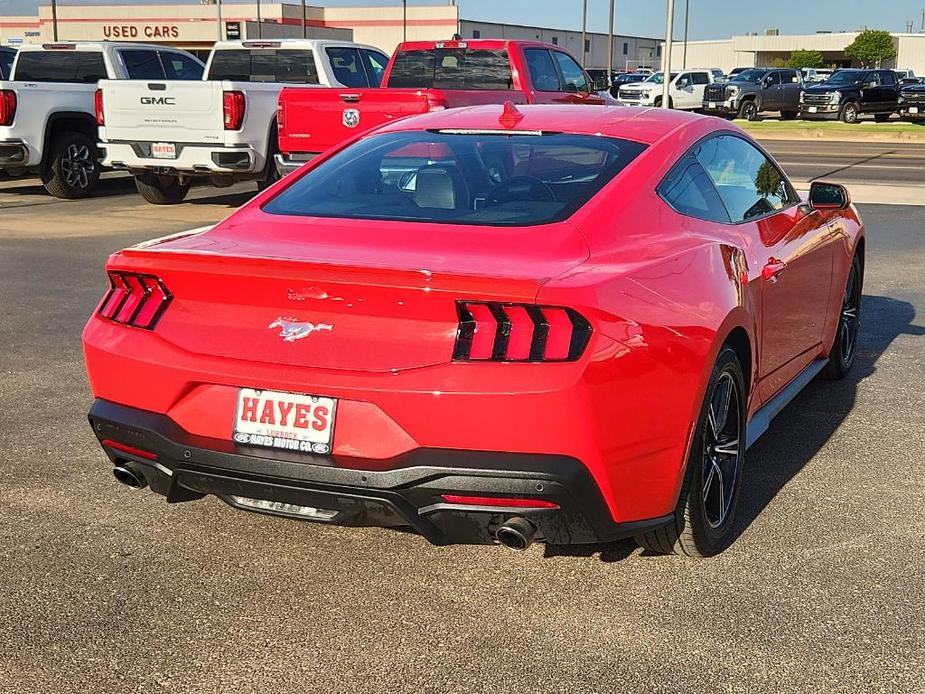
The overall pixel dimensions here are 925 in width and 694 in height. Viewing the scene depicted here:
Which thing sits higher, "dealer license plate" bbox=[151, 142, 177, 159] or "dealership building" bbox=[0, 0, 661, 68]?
"dealership building" bbox=[0, 0, 661, 68]

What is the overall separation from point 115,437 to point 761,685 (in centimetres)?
214

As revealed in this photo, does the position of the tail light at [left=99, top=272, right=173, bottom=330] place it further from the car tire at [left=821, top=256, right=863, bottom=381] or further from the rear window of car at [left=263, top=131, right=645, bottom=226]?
the car tire at [left=821, top=256, right=863, bottom=381]

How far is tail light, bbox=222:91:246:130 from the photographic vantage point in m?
14.3

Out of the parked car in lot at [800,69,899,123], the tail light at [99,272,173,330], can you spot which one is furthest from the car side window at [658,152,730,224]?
the parked car in lot at [800,69,899,123]

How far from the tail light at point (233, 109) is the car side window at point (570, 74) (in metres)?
4.27

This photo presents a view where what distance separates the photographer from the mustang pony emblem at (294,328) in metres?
3.69

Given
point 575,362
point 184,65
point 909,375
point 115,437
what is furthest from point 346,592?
point 184,65

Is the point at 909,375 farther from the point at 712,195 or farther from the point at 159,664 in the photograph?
the point at 159,664

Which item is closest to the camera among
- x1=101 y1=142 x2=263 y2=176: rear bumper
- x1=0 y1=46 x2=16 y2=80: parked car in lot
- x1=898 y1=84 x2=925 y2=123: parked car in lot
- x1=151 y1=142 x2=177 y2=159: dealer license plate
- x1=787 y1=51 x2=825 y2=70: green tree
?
x1=101 y1=142 x2=263 y2=176: rear bumper

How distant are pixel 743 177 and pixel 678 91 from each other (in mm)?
41661

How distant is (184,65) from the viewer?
18.3 meters

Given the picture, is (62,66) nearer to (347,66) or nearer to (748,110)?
(347,66)

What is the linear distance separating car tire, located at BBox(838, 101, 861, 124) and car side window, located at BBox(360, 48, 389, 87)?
84.7ft

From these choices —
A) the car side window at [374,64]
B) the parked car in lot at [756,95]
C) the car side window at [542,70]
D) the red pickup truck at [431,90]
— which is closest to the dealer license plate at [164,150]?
the red pickup truck at [431,90]
